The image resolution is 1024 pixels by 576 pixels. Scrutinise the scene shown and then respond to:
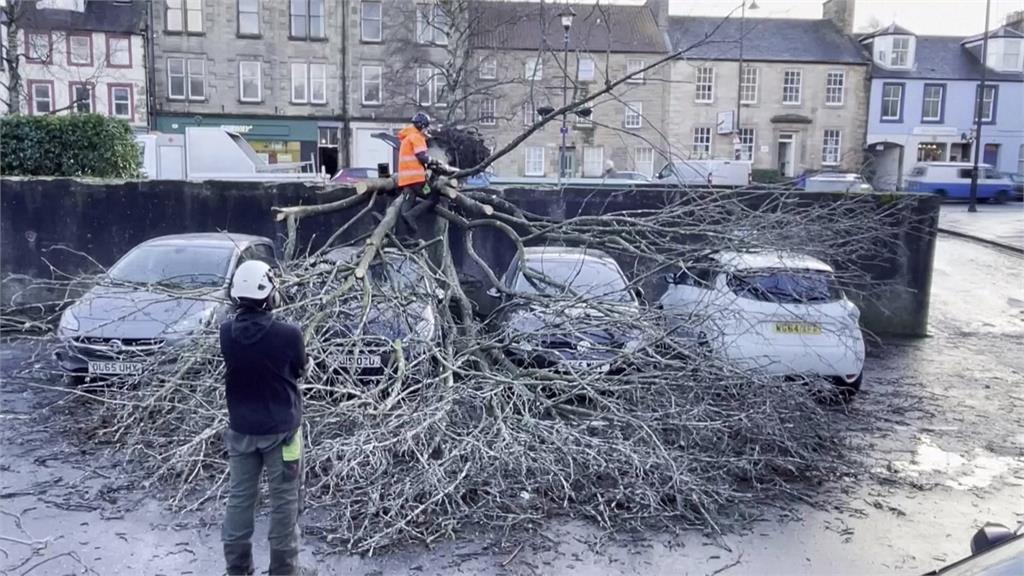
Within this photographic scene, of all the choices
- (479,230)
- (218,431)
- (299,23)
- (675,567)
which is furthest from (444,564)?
(299,23)

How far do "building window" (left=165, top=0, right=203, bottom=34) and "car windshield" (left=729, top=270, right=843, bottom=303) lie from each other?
115 feet

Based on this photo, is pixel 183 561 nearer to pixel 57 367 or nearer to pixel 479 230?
pixel 57 367

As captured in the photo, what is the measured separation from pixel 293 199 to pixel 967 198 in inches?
1348

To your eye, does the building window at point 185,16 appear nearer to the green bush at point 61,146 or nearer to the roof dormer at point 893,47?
the green bush at point 61,146

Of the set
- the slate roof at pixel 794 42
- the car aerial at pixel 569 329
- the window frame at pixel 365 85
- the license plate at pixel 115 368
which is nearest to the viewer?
the car aerial at pixel 569 329

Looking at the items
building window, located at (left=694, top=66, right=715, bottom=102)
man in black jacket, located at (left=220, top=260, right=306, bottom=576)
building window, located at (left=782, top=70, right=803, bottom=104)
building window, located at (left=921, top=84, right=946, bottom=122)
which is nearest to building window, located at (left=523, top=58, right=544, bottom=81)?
man in black jacket, located at (left=220, top=260, right=306, bottom=576)

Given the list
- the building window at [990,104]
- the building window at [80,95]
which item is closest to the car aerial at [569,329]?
the building window at [80,95]

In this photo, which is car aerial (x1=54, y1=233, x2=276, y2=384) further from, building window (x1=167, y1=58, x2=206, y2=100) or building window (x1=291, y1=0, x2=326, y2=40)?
building window (x1=167, y1=58, x2=206, y2=100)

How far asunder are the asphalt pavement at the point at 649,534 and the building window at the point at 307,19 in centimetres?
3229

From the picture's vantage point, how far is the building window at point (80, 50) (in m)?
36.2

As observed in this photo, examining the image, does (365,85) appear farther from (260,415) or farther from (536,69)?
(260,415)

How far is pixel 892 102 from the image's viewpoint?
139 ft

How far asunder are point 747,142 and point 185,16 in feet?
89.9

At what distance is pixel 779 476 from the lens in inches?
258
